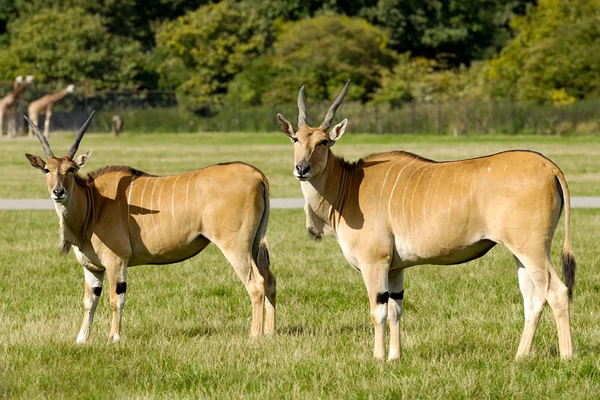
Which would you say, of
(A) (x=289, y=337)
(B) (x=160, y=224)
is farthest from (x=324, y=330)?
(B) (x=160, y=224)

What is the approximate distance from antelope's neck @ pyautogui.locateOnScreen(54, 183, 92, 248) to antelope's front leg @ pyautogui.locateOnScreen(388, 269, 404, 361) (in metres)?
2.51

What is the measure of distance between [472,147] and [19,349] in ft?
109

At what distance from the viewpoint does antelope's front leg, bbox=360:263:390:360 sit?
7.39m

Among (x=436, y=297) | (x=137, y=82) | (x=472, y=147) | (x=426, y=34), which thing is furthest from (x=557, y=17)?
(x=436, y=297)

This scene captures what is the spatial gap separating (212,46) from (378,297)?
211 feet

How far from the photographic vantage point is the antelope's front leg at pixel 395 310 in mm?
7473

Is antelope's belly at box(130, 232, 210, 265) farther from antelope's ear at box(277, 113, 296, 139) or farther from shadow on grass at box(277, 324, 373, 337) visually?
antelope's ear at box(277, 113, 296, 139)

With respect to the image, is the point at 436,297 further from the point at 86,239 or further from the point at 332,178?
the point at 86,239

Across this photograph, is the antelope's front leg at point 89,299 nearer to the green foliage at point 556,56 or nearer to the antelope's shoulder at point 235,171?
the antelope's shoulder at point 235,171

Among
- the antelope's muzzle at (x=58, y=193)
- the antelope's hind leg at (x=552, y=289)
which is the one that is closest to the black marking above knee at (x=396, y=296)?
the antelope's hind leg at (x=552, y=289)

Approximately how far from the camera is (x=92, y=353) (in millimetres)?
7629

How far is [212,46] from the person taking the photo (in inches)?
2773

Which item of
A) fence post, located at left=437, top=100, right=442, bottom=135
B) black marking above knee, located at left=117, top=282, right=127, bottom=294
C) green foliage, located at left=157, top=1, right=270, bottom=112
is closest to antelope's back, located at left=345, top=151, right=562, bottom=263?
black marking above knee, located at left=117, top=282, right=127, bottom=294

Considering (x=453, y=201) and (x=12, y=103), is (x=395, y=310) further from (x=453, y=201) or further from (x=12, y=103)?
(x=12, y=103)
